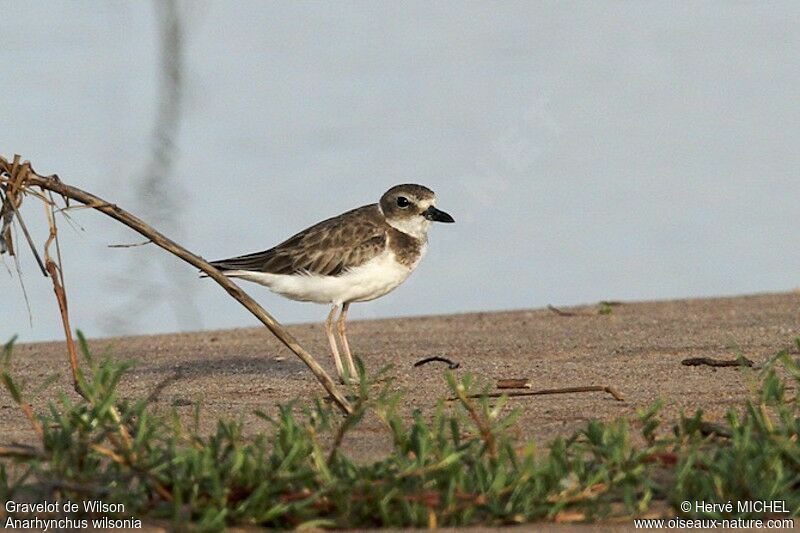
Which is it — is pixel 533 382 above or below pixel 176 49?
below

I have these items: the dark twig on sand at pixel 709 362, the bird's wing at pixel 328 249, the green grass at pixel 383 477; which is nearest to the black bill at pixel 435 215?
the bird's wing at pixel 328 249

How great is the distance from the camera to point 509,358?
271 inches

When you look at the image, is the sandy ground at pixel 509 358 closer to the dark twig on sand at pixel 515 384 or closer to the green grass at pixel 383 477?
the dark twig on sand at pixel 515 384

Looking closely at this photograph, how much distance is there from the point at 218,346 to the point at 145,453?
196 inches

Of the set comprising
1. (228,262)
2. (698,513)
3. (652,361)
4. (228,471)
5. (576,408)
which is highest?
(228,262)

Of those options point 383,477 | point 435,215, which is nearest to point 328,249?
point 435,215

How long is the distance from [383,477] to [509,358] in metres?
3.63

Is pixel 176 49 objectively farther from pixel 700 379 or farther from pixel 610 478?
pixel 610 478

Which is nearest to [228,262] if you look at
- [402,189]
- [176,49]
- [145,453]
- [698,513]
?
[402,189]

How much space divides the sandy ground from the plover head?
28.4 inches

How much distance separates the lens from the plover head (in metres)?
8.30

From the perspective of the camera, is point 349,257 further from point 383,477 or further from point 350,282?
point 383,477

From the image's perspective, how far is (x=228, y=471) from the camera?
327 cm

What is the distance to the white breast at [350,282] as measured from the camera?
783 centimetres
